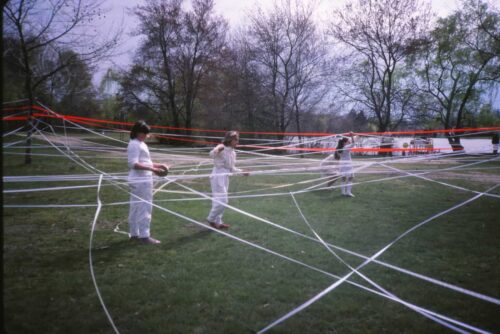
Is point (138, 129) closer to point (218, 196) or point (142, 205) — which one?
point (142, 205)

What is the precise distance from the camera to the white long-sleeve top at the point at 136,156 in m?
4.66

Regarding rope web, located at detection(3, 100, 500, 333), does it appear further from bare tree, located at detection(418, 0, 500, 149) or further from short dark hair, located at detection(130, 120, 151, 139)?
bare tree, located at detection(418, 0, 500, 149)

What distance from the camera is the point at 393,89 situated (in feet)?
93.9

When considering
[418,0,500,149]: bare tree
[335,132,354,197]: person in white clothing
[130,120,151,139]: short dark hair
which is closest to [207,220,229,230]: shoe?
[130,120,151,139]: short dark hair

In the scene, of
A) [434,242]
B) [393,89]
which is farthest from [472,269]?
[393,89]

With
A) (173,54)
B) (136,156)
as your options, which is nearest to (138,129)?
(136,156)

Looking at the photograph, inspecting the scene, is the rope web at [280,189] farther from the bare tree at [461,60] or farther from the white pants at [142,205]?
the bare tree at [461,60]

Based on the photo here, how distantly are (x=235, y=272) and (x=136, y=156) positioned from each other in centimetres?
219

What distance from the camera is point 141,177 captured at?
4.69 meters

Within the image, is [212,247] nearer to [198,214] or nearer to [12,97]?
[198,214]

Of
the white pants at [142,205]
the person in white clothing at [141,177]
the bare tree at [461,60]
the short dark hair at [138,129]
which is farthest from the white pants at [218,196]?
the bare tree at [461,60]

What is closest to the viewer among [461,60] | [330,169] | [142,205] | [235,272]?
[235,272]

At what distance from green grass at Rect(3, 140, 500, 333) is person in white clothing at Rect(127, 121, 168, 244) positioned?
1.08 feet

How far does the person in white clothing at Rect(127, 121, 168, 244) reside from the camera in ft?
15.3
